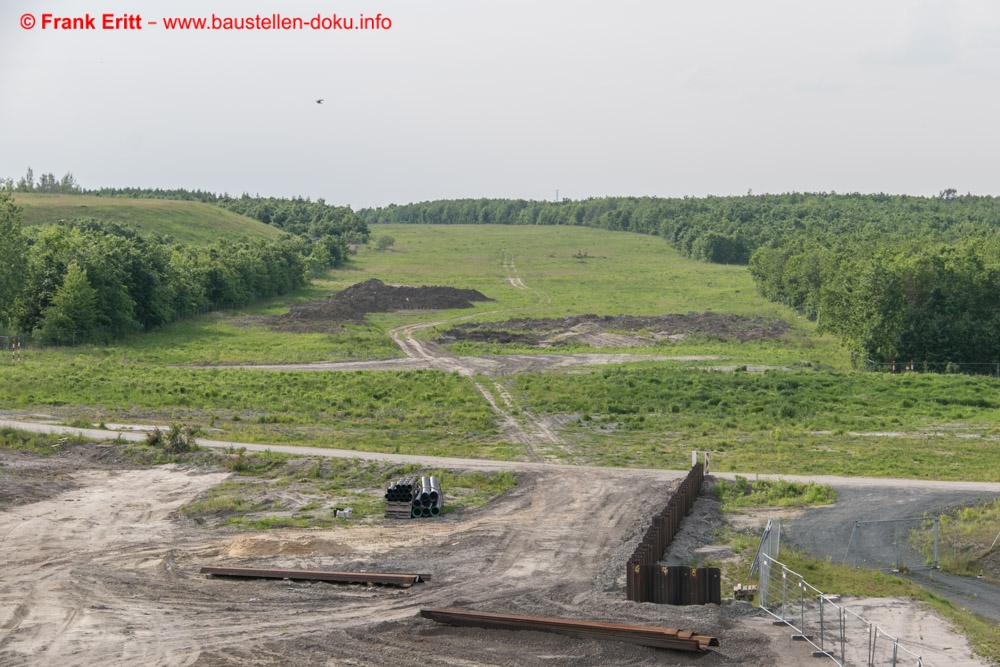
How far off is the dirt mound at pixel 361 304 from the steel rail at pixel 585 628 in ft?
207

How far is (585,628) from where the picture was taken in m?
20.4

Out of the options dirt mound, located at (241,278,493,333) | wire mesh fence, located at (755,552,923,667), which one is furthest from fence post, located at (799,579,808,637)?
dirt mound, located at (241,278,493,333)

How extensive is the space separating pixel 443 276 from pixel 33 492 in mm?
111577

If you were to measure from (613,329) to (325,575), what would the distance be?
209 ft

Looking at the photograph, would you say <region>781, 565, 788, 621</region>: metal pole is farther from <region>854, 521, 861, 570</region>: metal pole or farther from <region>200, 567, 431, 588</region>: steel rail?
<region>200, 567, 431, 588</region>: steel rail

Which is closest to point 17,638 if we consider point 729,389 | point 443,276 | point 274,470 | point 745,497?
point 274,470

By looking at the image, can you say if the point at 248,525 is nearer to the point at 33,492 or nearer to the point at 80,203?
the point at 33,492

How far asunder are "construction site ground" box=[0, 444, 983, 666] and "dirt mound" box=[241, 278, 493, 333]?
52815mm

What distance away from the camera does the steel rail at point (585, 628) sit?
1961 centimetres

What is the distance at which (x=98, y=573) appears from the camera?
25266 mm

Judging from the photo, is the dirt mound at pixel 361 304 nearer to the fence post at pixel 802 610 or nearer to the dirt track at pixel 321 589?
the dirt track at pixel 321 589

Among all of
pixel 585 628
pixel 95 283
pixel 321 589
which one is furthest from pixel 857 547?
pixel 95 283

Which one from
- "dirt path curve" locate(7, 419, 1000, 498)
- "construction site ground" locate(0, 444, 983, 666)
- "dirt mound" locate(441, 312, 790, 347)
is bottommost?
"construction site ground" locate(0, 444, 983, 666)

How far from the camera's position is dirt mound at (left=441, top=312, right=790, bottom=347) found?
266 ft
